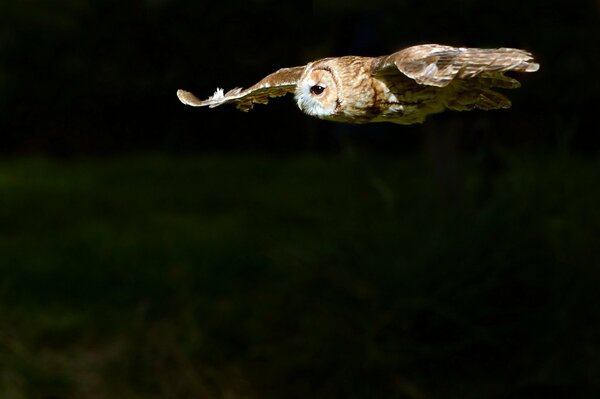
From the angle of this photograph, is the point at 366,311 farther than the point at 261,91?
Yes

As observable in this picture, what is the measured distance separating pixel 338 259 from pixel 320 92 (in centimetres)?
287

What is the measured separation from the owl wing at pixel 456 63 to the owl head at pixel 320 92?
0.06 metres

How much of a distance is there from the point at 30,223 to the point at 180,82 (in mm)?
3456

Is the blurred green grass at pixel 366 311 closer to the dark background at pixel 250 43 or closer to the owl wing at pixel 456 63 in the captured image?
the dark background at pixel 250 43

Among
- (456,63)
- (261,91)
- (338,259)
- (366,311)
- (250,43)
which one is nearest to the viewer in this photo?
(456,63)

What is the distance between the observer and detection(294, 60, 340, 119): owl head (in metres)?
0.85

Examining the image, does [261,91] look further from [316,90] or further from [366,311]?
[366,311]

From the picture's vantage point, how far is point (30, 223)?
19.2 feet

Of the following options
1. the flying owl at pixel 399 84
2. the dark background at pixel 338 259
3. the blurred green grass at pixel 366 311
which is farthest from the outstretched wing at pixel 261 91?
the blurred green grass at pixel 366 311

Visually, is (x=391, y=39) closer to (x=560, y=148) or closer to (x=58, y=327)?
(x=560, y=148)

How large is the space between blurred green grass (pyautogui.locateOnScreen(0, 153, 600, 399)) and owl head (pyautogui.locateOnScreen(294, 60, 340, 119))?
8.26 feet

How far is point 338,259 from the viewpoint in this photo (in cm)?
371

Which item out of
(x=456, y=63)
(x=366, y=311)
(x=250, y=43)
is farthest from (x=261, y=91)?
(x=366, y=311)

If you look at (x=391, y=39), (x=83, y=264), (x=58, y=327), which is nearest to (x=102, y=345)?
(x=58, y=327)
